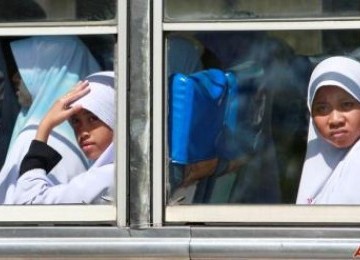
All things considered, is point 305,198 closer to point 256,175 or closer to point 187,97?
point 256,175

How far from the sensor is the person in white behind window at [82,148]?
4160 millimetres

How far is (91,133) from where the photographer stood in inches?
165

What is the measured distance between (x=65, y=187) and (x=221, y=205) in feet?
1.67

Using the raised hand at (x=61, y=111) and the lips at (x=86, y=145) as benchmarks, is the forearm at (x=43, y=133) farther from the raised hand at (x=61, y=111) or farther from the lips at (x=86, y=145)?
the lips at (x=86, y=145)

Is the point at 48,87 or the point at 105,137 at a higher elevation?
the point at 48,87

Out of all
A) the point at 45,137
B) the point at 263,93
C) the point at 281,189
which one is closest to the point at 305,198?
the point at 281,189

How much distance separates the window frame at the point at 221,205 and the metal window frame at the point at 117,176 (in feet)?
0.33

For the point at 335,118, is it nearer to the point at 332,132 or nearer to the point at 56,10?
the point at 332,132

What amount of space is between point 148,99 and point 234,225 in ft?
1.59

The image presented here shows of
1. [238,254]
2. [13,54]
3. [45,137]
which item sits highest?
[13,54]

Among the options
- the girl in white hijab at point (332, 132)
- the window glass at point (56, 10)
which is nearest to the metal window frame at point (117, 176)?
the window glass at point (56, 10)

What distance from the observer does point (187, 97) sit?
4.15 metres

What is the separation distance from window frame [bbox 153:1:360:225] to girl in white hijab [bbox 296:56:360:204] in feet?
0.18

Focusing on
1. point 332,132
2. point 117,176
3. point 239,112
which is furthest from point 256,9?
point 117,176
